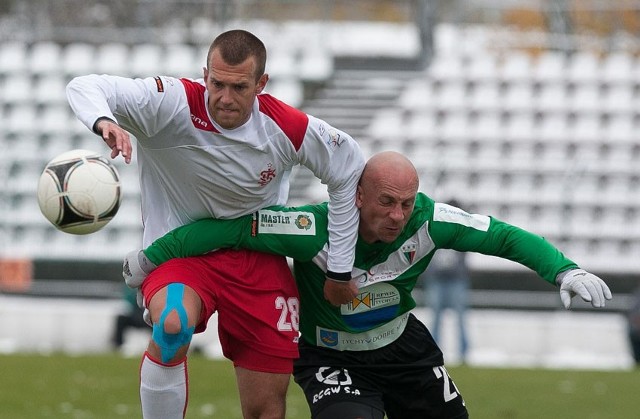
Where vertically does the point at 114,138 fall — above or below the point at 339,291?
above

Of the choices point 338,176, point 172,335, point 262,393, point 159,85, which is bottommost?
point 262,393

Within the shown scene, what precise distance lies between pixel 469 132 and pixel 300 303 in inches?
520

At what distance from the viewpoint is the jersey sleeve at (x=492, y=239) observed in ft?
18.5

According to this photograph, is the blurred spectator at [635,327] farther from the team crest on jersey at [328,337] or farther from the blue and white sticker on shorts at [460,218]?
the team crest on jersey at [328,337]

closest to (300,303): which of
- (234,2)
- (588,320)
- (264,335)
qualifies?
(264,335)

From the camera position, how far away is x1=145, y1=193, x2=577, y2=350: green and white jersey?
566 cm

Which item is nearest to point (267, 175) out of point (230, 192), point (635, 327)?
point (230, 192)

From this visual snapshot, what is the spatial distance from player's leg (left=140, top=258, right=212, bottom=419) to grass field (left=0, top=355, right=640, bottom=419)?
3.41 m

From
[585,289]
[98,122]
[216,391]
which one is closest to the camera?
[98,122]

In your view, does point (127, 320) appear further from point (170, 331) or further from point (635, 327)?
point (170, 331)

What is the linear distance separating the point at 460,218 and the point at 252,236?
1.01 meters

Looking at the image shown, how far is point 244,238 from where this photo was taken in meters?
5.71

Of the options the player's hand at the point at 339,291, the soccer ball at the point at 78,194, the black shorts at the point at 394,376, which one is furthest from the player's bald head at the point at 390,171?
the soccer ball at the point at 78,194

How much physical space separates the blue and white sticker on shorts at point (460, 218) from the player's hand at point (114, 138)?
5.45 ft
